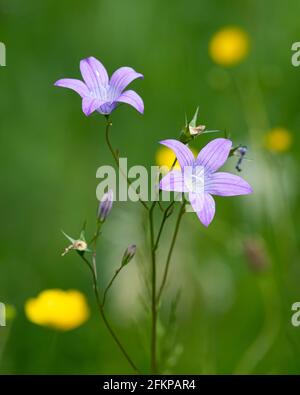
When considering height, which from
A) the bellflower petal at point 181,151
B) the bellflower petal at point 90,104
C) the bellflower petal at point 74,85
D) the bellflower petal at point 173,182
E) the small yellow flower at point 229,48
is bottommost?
the bellflower petal at point 173,182

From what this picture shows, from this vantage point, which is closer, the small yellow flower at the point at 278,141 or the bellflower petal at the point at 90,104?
the bellflower petal at the point at 90,104

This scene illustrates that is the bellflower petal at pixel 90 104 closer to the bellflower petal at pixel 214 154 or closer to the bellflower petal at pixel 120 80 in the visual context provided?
the bellflower petal at pixel 120 80

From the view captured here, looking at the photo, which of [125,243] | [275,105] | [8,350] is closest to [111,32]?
[275,105]

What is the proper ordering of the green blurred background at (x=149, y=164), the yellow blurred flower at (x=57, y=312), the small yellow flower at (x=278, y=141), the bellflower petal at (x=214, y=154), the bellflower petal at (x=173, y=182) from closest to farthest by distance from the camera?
the bellflower petal at (x=173, y=182) → the bellflower petal at (x=214, y=154) → the yellow blurred flower at (x=57, y=312) → the green blurred background at (x=149, y=164) → the small yellow flower at (x=278, y=141)

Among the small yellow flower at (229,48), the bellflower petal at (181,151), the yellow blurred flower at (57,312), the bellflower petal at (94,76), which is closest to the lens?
the bellflower petal at (181,151)

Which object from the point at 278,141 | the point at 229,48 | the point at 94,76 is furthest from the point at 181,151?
the point at 229,48

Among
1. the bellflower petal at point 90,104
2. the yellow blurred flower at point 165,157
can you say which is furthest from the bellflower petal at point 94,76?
the yellow blurred flower at point 165,157

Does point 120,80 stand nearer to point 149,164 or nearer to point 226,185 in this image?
point 226,185
